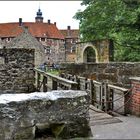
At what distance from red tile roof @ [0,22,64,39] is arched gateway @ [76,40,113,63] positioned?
57.6 meters

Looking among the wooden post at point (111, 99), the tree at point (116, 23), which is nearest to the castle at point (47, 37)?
the tree at point (116, 23)

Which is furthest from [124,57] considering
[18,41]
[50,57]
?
[50,57]

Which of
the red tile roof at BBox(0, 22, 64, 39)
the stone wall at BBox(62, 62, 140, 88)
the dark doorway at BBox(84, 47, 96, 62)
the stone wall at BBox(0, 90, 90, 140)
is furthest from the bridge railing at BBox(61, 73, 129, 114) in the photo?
the red tile roof at BBox(0, 22, 64, 39)

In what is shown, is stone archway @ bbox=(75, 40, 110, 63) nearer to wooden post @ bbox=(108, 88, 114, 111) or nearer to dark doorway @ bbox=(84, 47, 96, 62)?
dark doorway @ bbox=(84, 47, 96, 62)

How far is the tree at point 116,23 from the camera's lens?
19.5 metres

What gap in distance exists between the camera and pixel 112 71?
1396 centimetres

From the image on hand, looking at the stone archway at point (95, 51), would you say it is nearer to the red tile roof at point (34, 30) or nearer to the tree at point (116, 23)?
the tree at point (116, 23)

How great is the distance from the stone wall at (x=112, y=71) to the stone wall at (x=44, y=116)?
7845mm

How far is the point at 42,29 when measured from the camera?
8156 centimetres

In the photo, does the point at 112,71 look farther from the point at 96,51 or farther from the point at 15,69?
the point at 96,51

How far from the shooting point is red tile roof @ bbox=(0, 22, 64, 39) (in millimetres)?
79438

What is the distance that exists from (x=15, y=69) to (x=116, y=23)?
8.15 m

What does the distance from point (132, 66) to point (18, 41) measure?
36016 millimetres

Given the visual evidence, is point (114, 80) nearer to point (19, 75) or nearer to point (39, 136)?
point (19, 75)
